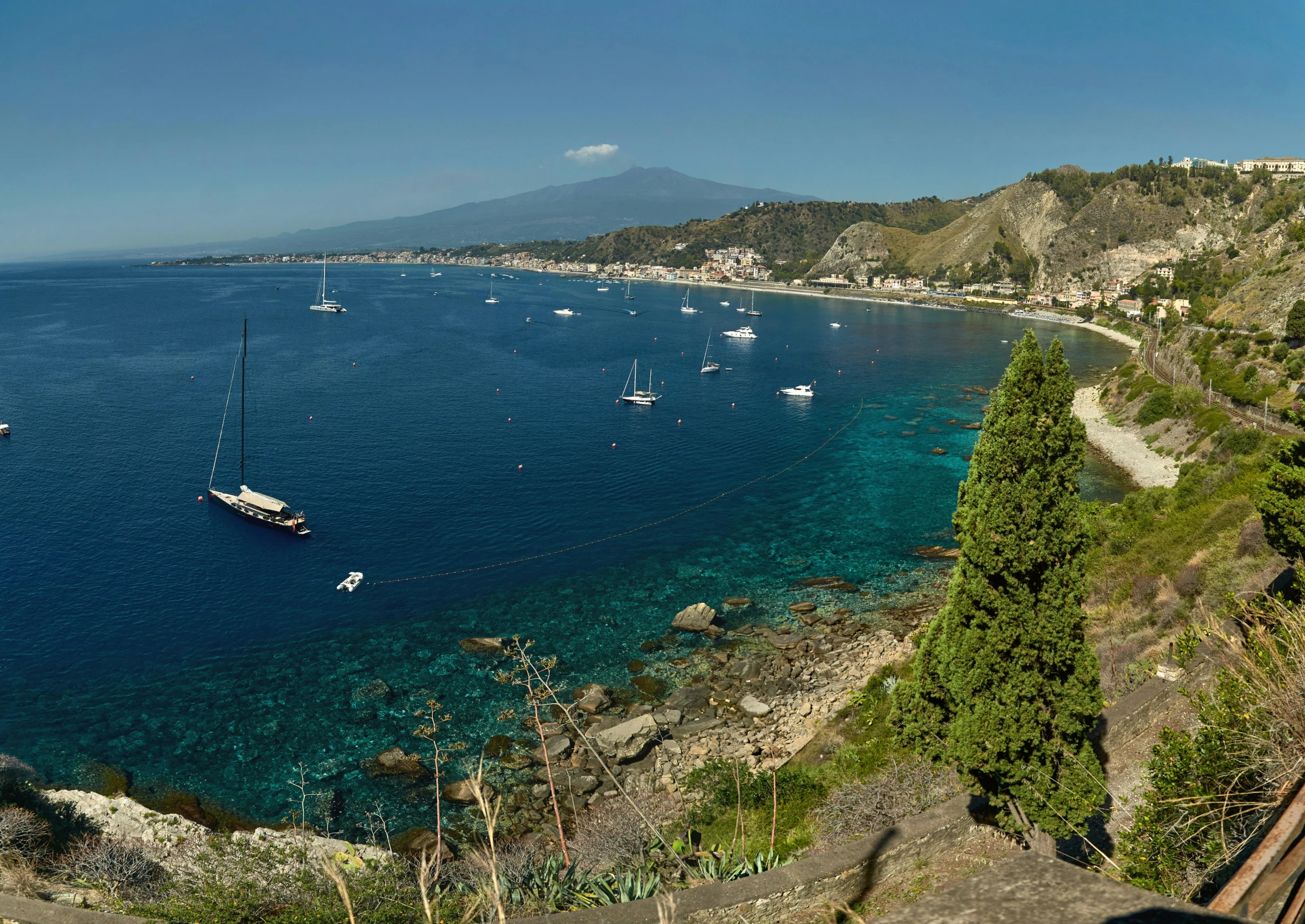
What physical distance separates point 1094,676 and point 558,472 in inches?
1427

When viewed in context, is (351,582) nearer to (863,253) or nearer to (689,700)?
(689,700)

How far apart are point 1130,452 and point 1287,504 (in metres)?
34.1

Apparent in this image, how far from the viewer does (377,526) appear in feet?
116

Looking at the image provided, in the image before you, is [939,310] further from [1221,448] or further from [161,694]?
[161,694]

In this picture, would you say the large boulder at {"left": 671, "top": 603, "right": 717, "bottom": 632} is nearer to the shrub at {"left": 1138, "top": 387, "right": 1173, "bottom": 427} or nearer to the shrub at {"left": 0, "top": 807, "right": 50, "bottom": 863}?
A: the shrub at {"left": 0, "top": 807, "right": 50, "bottom": 863}

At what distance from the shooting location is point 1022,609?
32.1 ft

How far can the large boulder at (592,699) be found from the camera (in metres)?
21.7

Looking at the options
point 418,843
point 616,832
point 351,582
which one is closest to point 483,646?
point 351,582

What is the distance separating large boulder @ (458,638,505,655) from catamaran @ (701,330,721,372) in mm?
53425

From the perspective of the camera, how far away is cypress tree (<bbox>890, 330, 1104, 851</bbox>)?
962cm

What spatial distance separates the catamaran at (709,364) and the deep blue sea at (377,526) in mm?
1090

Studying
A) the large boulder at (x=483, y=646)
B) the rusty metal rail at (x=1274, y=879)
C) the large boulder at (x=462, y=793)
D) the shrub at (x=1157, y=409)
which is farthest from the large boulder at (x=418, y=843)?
the shrub at (x=1157, y=409)

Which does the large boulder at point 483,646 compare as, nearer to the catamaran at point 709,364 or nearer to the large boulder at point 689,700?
the large boulder at point 689,700

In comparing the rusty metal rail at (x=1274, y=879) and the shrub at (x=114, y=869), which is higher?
the rusty metal rail at (x=1274, y=879)
